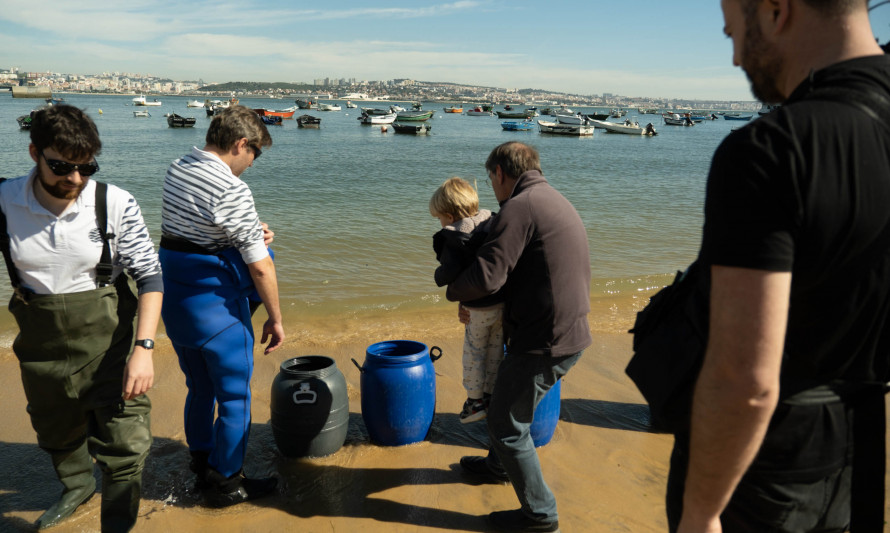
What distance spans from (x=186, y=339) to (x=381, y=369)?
1338mm

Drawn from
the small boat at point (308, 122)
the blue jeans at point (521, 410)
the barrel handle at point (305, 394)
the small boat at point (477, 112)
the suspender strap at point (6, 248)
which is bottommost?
the barrel handle at point (305, 394)

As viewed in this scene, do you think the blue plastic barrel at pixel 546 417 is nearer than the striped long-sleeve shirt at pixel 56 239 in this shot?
No

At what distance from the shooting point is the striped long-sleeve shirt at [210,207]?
3.29 meters

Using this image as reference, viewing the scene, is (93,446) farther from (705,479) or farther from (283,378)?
(705,479)

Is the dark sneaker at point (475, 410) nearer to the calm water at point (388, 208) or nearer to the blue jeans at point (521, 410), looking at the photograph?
the blue jeans at point (521, 410)

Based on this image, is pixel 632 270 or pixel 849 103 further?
pixel 632 270

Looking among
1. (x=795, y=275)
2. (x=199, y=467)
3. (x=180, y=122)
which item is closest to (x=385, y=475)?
(x=199, y=467)

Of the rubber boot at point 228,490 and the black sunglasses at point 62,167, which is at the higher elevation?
the black sunglasses at point 62,167

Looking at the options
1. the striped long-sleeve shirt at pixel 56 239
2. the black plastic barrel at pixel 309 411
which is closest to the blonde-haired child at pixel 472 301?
the black plastic barrel at pixel 309 411

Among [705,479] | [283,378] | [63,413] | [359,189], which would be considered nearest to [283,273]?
[283,378]

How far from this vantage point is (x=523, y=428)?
3.31 metres

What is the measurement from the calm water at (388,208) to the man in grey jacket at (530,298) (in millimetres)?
2610

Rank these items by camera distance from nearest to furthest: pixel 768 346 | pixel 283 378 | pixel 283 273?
pixel 768 346, pixel 283 378, pixel 283 273

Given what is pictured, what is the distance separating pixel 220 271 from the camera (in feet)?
11.3
